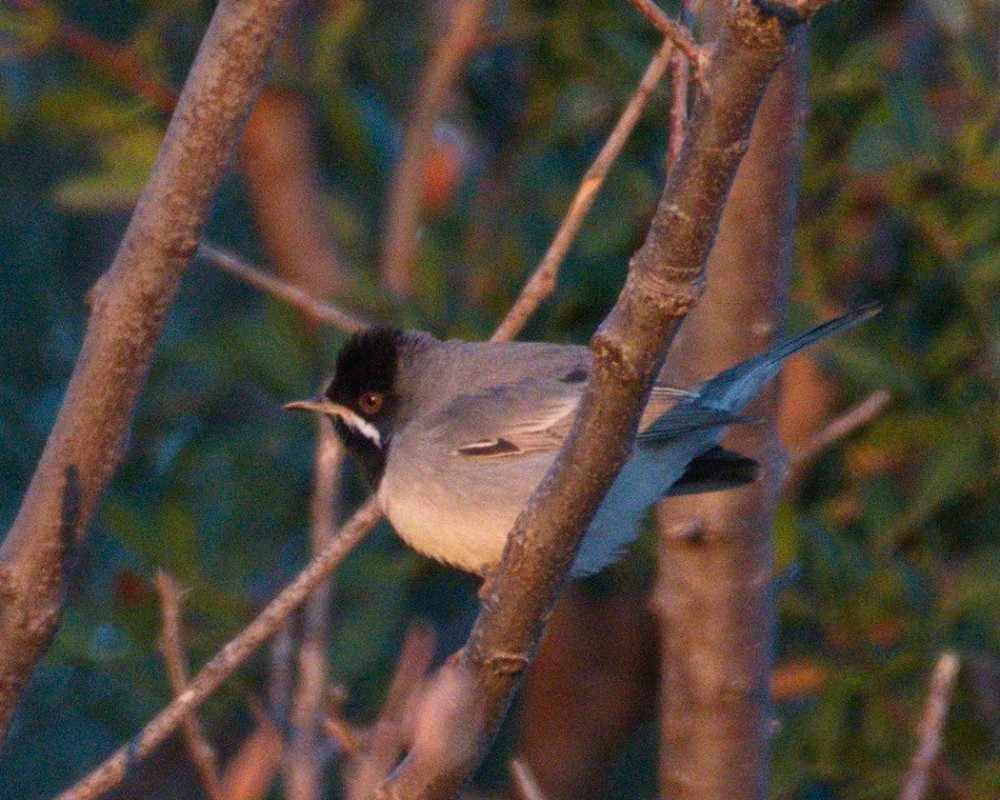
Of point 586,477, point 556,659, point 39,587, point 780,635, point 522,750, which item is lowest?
point 522,750

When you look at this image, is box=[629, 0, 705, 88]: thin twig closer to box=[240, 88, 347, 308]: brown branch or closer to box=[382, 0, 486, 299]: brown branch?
box=[382, 0, 486, 299]: brown branch

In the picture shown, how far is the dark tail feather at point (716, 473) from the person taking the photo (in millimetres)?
2230

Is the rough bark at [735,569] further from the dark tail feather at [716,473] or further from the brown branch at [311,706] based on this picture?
the brown branch at [311,706]

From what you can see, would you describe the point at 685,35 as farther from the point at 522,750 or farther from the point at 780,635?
the point at 522,750

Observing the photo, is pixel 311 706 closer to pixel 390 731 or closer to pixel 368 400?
pixel 390 731

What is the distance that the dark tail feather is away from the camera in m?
2.23

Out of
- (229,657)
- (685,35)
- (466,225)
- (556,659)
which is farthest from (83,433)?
(556,659)

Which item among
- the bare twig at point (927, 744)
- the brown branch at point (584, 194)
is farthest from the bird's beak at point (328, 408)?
the bare twig at point (927, 744)

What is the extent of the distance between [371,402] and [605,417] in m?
1.71

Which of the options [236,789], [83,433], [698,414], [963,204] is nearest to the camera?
[236,789]

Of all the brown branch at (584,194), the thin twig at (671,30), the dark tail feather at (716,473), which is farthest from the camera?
the dark tail feather at (716,473)

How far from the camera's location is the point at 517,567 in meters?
1.63

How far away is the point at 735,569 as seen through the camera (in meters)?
2.08

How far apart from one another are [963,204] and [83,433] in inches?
77.5
